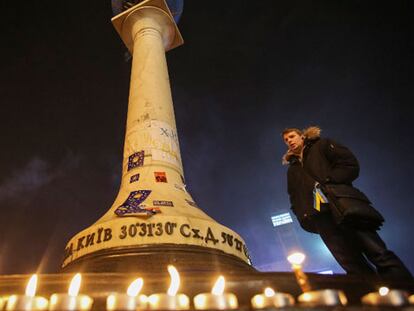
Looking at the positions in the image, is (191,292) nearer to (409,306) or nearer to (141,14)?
(409,306)

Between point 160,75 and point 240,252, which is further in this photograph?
point 160,75

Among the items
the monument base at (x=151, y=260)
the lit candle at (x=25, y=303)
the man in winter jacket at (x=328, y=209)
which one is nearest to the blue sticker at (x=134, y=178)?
the monument base at (x=151, y=260)

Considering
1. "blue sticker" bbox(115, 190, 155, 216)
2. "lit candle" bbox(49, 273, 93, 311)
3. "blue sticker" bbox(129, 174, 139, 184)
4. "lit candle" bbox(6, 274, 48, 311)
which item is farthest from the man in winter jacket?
"lit candle" bbox(6, 274, 48, 311)

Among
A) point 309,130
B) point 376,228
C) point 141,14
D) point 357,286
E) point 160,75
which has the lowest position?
point 357,286

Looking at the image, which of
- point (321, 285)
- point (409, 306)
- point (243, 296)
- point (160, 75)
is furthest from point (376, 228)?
point (160, 75)

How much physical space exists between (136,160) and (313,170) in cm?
366

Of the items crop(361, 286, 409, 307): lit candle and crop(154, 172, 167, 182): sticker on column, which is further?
crop(154, 172, 167, 182): sticker on column

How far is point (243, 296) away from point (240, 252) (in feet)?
7.63

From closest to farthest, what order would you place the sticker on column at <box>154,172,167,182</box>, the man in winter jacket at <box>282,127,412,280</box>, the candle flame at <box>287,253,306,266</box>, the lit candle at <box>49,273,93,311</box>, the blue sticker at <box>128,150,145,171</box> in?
1. the lit candle at <box>49,273,93,311</box>
2. the candle flame at <box>287,253,306,266</box>
3. the man in winter jacket at <box>282,127,412,280</box>
4. the sticker on column at <box>154,172,167,182</box>
5. the blue sticker at <box>128,150,145,171</box>

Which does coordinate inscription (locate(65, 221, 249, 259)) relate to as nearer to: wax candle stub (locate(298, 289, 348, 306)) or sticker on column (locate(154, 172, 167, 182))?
sticker on column (locate(154, 172, 167, 182))

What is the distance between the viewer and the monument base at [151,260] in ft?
15.7

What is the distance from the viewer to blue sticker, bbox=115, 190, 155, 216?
5480mm

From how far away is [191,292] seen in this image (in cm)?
343

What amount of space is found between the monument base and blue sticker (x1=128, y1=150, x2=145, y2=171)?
2276 mm
